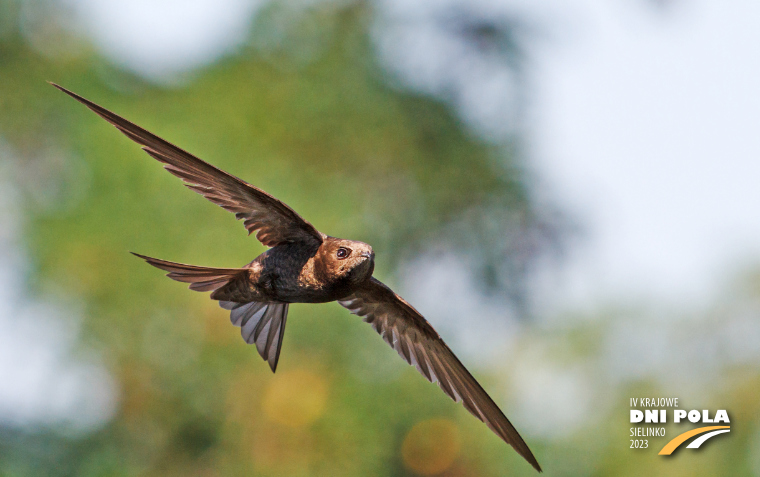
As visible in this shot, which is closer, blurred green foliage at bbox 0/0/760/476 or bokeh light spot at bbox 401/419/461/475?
blurred green foliage at bbox 0/0/760/476

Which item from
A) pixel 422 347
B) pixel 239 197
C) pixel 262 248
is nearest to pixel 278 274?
pixel 239 197

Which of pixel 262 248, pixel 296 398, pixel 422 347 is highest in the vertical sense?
pixel 262 248

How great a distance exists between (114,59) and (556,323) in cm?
1167

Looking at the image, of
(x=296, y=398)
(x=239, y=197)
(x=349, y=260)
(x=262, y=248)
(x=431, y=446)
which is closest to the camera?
(x=349, y=260)

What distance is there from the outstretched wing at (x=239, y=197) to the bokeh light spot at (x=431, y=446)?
12.2 meters

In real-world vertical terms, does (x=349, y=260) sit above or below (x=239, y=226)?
below

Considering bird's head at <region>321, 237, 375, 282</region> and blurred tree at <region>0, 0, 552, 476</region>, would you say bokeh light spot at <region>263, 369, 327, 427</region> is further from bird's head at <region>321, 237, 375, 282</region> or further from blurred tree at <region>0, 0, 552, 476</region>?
bird's head at <region>321, 237, 375, 282</region>

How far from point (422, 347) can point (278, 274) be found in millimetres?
1415

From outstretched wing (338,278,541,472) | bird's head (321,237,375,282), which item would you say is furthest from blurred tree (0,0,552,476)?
bird's head (321,237,375,282)

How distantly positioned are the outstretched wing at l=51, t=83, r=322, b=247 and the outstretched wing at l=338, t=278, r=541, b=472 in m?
0.79

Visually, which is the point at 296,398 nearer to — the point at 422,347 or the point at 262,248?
the point at 262,248

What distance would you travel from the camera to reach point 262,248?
1562cm

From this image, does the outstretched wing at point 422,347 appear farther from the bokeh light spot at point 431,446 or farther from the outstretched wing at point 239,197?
the bokeh light spot at point 431,446

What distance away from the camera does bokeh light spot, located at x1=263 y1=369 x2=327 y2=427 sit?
48.7 feet
